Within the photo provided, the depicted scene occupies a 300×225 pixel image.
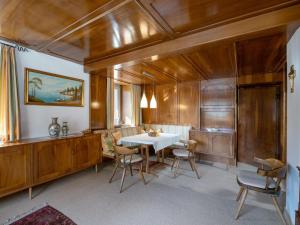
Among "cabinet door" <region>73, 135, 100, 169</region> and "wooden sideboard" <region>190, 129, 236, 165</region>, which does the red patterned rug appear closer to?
"cabinet door" <region>73, 135, 100, 169</region>

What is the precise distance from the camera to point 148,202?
2.43m

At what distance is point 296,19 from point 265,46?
1001 mm

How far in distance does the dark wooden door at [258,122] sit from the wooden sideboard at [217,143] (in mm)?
650

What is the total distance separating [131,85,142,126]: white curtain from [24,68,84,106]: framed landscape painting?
2.02 m

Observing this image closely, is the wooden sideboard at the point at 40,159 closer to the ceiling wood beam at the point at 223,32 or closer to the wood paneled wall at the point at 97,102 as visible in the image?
the wood paneled wall at the point at 97,102

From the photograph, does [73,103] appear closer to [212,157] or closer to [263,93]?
[212,157]

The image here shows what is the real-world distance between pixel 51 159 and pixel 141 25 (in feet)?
8.71

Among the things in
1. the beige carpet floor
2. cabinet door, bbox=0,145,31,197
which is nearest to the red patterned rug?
the beige carpet floor

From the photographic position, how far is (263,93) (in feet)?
13.9

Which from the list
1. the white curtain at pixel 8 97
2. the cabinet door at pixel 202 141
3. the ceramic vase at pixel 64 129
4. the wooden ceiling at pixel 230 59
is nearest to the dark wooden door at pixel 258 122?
the wooden ceiling at pixel 230 59

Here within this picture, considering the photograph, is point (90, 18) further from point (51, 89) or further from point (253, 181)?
point (253, 181)

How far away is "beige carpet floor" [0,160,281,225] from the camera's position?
6.75 feet

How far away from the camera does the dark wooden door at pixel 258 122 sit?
4113 mm

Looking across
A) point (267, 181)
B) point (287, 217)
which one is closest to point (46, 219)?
point (267, 181)
